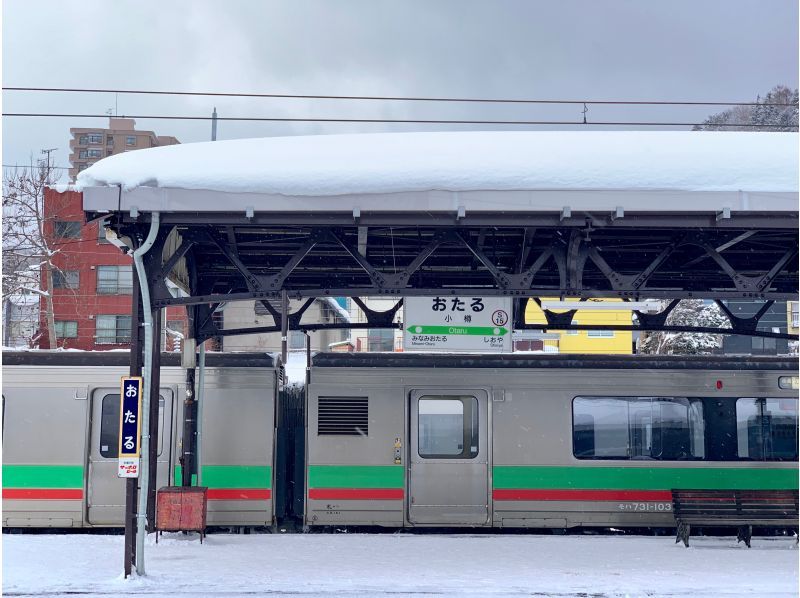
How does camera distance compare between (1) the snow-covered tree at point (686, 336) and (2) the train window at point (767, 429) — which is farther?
(1) the snow-covered tree at point (686, 336)

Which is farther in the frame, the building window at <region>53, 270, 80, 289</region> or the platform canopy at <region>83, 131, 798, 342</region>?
the building window at <region>53, 270, 80, 289</region>

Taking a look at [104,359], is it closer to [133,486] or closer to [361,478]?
[133,486]

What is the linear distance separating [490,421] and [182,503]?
432cm

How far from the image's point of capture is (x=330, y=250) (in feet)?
38.7

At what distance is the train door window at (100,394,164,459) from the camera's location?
484 inches

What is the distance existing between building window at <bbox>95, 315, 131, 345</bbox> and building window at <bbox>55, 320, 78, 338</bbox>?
1.05m

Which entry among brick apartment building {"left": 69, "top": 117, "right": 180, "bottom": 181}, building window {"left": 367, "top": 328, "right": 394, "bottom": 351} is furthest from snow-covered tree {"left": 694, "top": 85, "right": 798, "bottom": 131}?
brick apartment building {"left": 69, "top": 117, "right": 180, "bottom": 181}

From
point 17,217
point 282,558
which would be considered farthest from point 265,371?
point 17,217

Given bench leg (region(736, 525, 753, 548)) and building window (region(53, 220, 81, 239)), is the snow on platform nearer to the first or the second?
bench leg (region(736, 525, 753, 548))

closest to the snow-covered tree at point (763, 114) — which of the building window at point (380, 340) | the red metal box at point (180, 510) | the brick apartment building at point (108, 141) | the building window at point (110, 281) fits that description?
the building window at point (380, 340)

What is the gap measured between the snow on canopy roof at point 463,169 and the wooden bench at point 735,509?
484cm

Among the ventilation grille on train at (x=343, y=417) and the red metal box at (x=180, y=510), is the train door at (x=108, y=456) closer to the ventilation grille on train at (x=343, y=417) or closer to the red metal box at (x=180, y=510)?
the red metal box at (x=180, y=510)

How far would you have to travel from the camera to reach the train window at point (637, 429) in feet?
41.2

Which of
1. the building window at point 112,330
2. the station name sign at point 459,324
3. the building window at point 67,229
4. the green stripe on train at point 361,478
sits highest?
the building window at point 67,229
